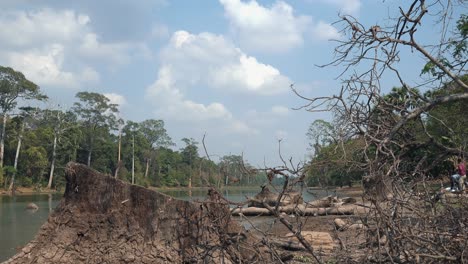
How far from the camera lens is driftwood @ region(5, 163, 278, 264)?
6.59 meters

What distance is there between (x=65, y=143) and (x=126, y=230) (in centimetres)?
5027

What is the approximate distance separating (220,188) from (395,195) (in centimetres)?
233

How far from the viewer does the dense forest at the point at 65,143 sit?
4722 cm

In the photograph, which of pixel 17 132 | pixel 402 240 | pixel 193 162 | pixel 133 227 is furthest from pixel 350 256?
pixel 193 162

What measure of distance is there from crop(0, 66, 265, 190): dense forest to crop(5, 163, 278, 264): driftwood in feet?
110

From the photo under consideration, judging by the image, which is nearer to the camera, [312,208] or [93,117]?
[312,208]

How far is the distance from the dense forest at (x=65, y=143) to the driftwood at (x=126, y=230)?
33.6 m

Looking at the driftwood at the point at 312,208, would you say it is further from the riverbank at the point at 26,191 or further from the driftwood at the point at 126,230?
the riverbank at the point at 26,191

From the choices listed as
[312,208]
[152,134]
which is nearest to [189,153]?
[152,134]

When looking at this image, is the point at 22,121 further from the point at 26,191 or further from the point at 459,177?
the point at 459,177

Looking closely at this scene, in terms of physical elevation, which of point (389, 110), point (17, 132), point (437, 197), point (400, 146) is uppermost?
point (17, 132)

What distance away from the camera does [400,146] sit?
473cm

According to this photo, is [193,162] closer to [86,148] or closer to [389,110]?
[86,148]

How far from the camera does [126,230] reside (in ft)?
21.9
